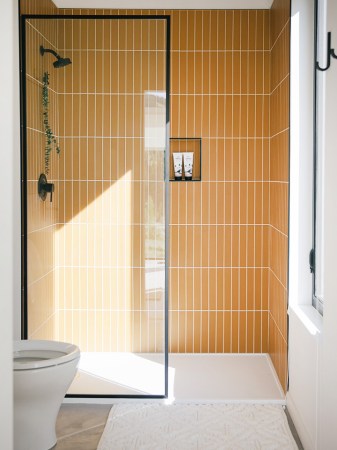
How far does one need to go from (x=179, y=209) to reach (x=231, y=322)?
3.03 feet

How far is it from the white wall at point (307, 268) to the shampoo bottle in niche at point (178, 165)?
1215mm

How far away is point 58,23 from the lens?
3.80m

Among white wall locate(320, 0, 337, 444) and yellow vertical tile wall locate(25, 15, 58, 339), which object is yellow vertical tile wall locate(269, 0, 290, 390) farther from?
yellow vertical tile wall locate(25, 15, 58, 339)

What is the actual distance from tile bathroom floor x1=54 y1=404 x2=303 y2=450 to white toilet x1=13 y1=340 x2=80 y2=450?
11cm

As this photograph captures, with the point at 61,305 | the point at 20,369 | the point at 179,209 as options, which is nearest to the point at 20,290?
the point at 61,305

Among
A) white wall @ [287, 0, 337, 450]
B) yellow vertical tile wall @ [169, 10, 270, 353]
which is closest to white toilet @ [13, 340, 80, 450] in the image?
white wall @ [287, 0, 337, 450]

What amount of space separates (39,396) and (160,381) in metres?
0.95

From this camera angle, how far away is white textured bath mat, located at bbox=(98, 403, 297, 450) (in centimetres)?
336

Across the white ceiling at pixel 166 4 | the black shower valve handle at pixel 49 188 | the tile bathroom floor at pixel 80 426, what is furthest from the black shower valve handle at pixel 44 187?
the white ceiling at pixel 166 4

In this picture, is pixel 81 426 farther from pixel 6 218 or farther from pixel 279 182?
pixel 279 182

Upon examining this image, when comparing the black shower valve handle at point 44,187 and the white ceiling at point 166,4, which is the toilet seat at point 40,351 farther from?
the white ceiling at point 166,4

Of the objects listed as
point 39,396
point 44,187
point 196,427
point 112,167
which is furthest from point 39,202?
point 196,427

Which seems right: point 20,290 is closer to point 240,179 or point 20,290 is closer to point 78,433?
point 78,433

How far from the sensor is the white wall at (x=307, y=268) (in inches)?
106
